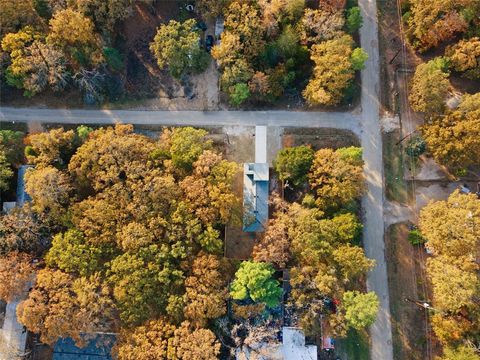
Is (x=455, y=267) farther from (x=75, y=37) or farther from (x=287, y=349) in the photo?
(x=75, y=37)

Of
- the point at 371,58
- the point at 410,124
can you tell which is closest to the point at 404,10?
the point at 371,58

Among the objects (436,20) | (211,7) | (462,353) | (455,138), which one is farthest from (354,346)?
(211,7)

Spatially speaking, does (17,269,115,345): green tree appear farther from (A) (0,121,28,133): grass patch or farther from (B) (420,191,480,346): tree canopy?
(B) (420,191,480,346): tree canopy

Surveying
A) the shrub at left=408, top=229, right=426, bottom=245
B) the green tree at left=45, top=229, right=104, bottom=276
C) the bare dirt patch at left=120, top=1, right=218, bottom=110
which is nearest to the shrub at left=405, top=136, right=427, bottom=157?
the shrub at left=408, top=229, right=426, bottom=245

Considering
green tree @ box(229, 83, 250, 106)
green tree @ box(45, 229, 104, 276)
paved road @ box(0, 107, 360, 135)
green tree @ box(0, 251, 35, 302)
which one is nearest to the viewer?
green tree @ box(0, 251, 35, 302)

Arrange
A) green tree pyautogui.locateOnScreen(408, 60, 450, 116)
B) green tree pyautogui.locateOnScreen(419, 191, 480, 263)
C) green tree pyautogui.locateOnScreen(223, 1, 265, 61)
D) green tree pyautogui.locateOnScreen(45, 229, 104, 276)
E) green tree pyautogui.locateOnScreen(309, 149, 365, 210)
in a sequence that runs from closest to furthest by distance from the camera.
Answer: green tree pyautogui.locateOnScreen(419, 191, 480, 263) < green tree pyautogui.locateOnScreen(45, 229, 104, 276) < green tree pyautogui.locateOnScreen(309, 149, 365, 210) < green tree pyautogui.locateOnScreen(408, 60, 450, 116) < green tree pyautogui.locateOnScreen(223, 1, 265, 61)

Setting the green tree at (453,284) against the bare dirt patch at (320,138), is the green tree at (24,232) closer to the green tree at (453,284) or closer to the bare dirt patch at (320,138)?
the bare dirt patch at (320,138)

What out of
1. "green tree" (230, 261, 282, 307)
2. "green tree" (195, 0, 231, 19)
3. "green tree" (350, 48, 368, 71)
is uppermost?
"green tree" (195, 0, 231, 19)

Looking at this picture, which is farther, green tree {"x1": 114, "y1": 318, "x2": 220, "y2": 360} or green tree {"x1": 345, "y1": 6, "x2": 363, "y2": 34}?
green tree {"x1": 345, "y1": 6, "x2": 363, "y2": 34}
